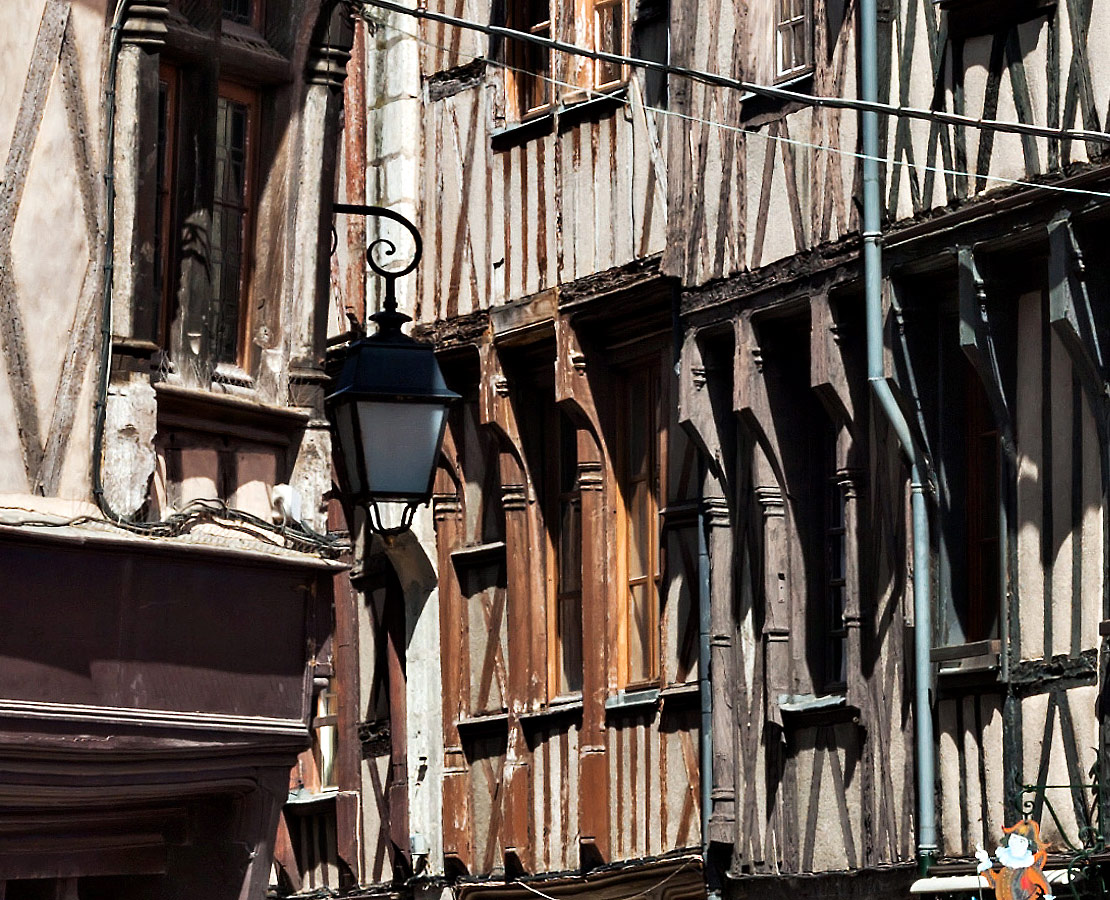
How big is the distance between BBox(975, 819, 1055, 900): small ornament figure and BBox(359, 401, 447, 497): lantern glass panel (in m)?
4.72

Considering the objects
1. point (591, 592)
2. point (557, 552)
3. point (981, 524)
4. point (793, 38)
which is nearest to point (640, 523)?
point (591, 592)

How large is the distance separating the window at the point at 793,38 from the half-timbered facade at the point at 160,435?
483 centimetres

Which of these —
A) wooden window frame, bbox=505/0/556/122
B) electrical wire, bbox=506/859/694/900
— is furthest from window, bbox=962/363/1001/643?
wooden window frame, bbox=505/0/556/122

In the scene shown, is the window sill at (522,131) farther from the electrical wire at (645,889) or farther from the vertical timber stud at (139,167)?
the vertical timber stud at (139,167)

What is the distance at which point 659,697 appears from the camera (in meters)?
15.8

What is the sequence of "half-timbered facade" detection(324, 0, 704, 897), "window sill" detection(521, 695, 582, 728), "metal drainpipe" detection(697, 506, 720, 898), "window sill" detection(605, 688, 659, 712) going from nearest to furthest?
"metal drainpipe" detection(697, 506, 720, 898) → "window sill" detection(605, 688, 659, 712) → "half-timbered facade" detection(324, 0, 704, 897) → "window sill" detection(521, 695, 582, 728)

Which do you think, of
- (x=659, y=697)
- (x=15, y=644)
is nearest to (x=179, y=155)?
(x=15, y=644)

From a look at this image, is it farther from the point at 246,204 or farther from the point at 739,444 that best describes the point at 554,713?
the point at 246,204

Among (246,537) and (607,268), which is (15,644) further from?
(607,268)

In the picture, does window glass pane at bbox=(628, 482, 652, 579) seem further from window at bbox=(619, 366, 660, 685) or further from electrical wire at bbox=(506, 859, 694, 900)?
electrical wire at bbox=(506, 859, 694, 900)

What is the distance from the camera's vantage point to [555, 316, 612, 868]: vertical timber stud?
16.2 m

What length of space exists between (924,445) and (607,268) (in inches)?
126

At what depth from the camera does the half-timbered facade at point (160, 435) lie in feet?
29.2

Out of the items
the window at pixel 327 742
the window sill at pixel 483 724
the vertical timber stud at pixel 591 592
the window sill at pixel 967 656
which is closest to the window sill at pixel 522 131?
the vertical timber stud at pixel 591 592
